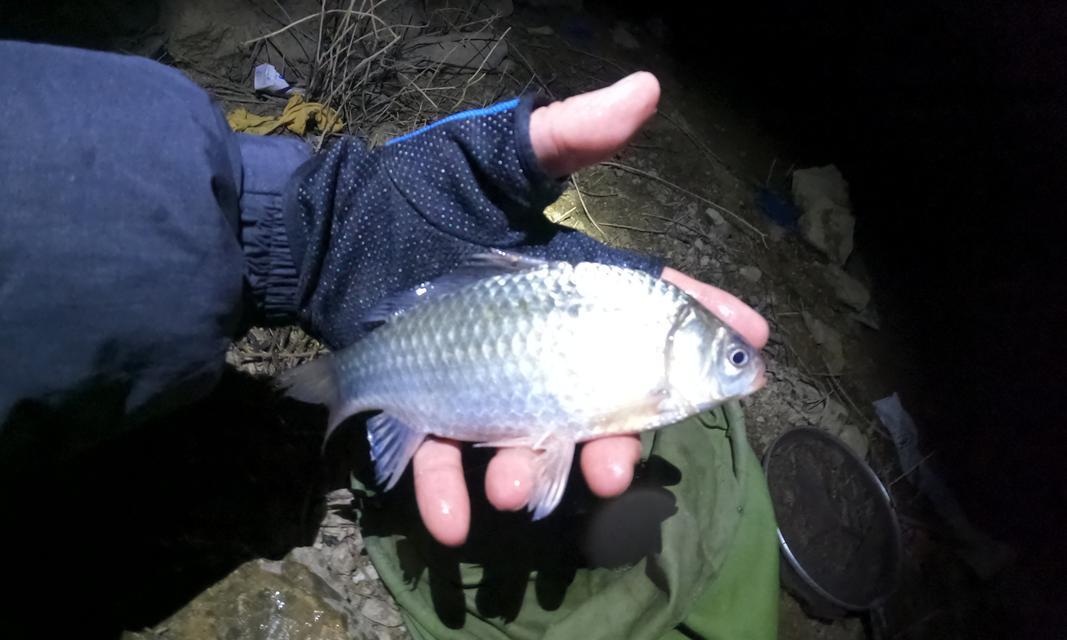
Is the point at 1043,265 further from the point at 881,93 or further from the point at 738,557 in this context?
the point at 738,557

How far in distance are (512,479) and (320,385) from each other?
0.63 m

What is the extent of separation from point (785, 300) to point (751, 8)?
1783 millimetres

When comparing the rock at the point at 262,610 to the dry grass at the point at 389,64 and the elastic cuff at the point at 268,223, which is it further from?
the dry grass at the point at 389,64

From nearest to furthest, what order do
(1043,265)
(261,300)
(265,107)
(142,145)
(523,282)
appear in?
(142,145) → (523,282) → (261,300) → (265,107) → (1043,265)

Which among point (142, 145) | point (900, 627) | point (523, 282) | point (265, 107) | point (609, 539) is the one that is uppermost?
point (142, 145)

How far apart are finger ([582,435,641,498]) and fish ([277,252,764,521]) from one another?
0.06 meters

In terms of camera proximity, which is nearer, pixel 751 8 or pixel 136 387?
pixel 136 387

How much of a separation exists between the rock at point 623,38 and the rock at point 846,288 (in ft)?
5.29

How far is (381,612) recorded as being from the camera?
8.00 ft

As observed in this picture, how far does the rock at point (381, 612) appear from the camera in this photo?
95.3 inches

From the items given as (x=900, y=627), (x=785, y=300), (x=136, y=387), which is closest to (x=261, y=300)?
(x=136, y=387)

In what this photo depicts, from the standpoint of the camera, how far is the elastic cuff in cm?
197

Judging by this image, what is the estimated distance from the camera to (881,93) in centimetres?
382

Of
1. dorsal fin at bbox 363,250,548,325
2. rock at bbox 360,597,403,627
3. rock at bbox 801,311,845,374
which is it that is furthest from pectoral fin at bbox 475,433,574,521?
rock at bbox 801,311,845,374
